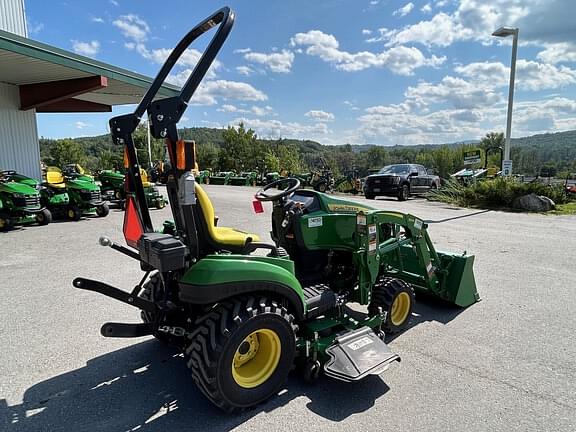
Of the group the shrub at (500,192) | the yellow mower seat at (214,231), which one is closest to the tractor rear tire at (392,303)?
the yellow mower seat at (214,231)

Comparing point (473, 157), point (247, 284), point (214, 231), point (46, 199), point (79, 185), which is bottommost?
point (46, 199)

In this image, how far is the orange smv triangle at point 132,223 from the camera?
Answer: 2.80 meters

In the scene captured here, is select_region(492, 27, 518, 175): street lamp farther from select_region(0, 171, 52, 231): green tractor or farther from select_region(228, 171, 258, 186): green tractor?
select_region(228, 171, 258, 186): green tractor

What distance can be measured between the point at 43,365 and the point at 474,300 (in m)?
4.45

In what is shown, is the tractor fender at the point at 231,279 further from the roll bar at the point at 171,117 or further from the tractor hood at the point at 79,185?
the tractor hood at the point at 79,185

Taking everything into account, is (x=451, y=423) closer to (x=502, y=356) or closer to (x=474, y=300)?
(x=502, y=356)

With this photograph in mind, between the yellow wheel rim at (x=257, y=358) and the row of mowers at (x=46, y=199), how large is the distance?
9074mm

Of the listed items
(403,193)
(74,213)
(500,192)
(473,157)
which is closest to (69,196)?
(74,213)

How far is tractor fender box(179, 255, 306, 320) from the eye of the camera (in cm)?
241

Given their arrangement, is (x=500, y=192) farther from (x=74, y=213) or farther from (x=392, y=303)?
(x=74, y=213)

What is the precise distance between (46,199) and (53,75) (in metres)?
3.74

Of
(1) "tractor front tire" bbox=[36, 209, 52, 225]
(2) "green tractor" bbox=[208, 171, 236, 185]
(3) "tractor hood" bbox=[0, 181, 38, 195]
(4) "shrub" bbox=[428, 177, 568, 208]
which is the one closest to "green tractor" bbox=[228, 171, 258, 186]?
(2) "green tractor" bbox=[208, 171, 236, 185]

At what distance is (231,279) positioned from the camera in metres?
2.46

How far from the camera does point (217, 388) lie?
7.76 feet
